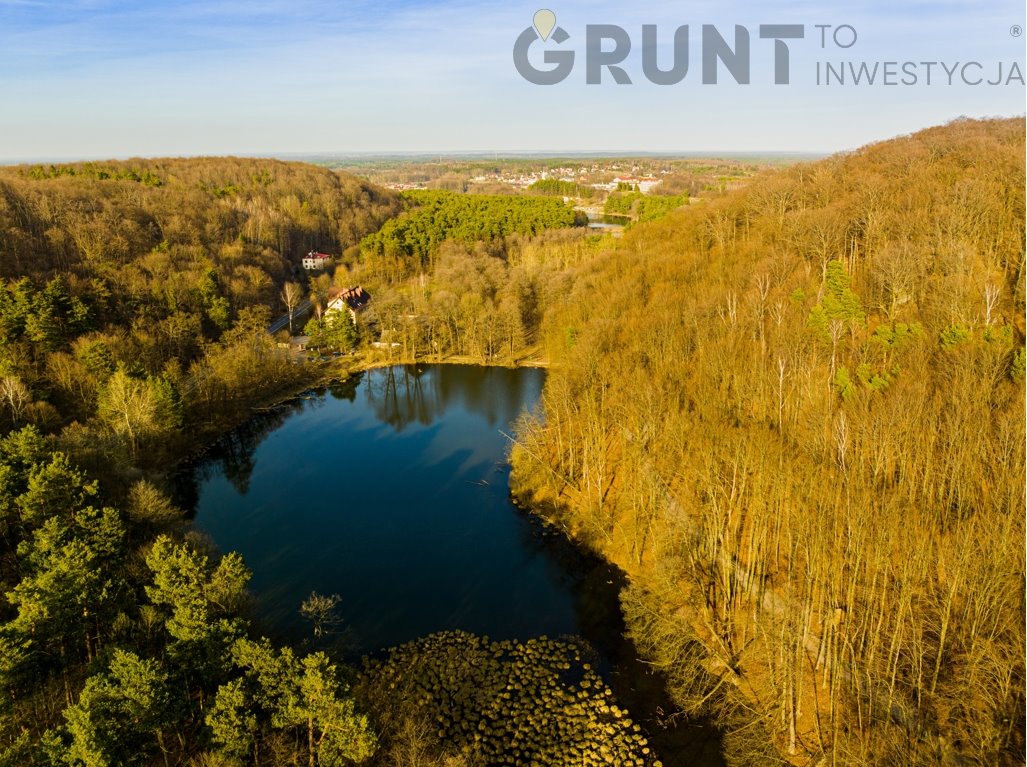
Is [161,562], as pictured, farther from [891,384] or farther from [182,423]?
[891,384]

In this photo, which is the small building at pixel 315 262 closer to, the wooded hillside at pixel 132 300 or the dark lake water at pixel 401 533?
the wooded hillside at pixel 132 300

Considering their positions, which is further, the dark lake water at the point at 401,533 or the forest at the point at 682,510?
the dark lake water at the point at 401,533

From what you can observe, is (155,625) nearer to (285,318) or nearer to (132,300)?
(132,300)

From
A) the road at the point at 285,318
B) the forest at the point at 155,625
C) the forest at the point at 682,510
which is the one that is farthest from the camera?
the road at the point at 285,318

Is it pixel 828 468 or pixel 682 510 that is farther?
pixel 682 510

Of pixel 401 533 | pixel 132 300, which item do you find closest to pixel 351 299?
pixel 132 300

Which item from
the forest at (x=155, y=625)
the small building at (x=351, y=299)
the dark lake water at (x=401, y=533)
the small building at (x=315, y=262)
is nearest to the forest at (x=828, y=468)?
the dark lake water at (x=401, y=533)
